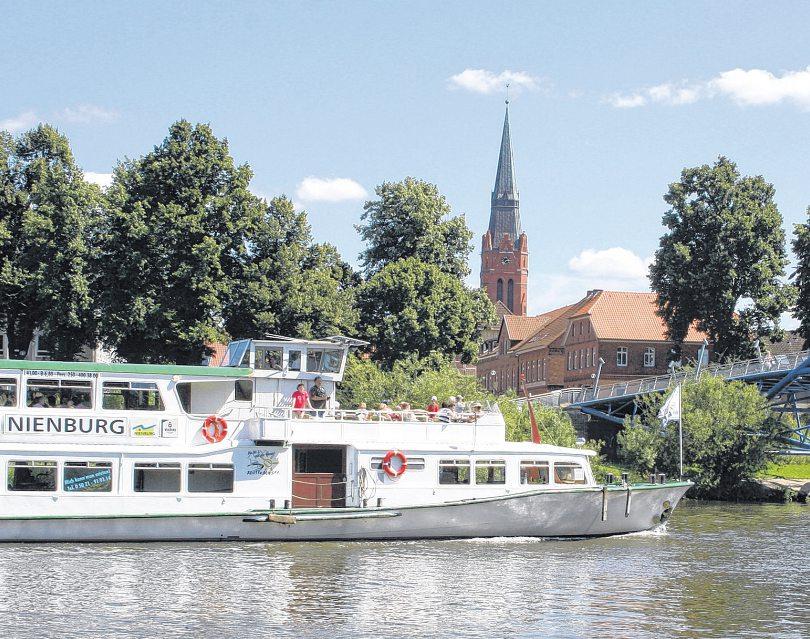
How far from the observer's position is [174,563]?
3070 cm

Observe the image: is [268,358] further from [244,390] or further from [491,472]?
[491,472]

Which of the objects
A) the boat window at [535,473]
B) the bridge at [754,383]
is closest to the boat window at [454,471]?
the boat window at [535,473]

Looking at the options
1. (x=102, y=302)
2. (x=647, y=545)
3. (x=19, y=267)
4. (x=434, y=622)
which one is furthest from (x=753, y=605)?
(x=19, y=267)

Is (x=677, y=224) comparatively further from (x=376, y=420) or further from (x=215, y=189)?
(x=376, y=420)

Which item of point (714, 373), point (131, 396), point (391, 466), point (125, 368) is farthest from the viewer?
point (714, 373)

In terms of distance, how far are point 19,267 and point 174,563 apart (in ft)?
120

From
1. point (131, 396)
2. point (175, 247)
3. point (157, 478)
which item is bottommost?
point (157, 478)

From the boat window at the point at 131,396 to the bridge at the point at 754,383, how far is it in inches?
1412

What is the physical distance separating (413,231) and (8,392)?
42.2 m

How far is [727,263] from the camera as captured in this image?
78.1 meters

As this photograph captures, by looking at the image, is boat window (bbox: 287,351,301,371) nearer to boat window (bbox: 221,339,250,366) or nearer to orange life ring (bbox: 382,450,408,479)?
boat window (bbox: 221,339,250,366)

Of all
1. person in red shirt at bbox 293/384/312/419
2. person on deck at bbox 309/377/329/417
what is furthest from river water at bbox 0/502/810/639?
person on deck at bbox 309/377/329/417

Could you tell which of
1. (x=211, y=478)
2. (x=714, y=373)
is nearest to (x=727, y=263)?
(x=714, y=373)

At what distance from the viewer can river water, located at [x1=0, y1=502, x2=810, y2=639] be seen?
23516 millimetres
